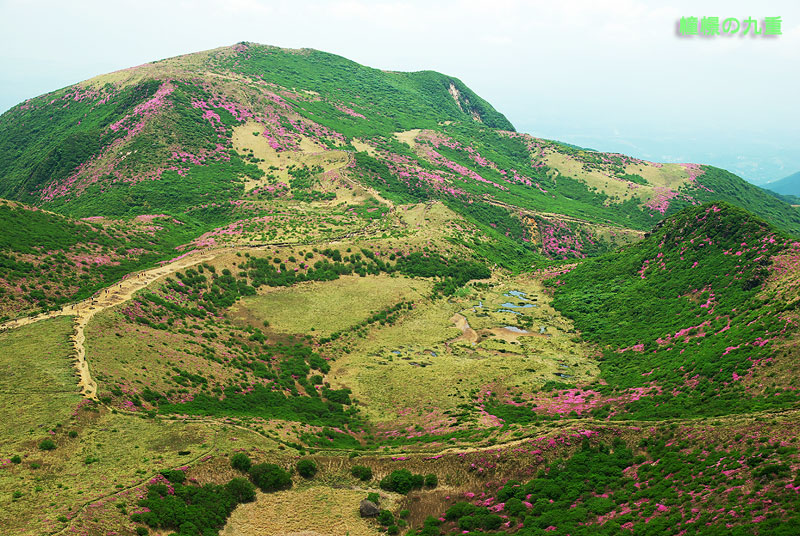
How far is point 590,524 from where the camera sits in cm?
3738

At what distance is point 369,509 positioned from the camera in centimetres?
4181

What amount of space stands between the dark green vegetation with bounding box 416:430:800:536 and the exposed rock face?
153 inches

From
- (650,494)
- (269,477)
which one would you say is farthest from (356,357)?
(650,494)

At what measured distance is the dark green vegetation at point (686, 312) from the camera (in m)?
52.6

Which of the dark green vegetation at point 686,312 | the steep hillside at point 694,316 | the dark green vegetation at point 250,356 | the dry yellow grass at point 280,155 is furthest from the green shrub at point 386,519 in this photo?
the dry yellow grass at point 280,155

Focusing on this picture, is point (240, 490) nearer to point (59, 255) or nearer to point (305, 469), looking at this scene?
point (305, 469)

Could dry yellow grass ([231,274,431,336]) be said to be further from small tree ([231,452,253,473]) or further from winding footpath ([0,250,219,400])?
small tree ([231,452,253,473])

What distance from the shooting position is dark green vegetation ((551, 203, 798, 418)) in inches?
2072

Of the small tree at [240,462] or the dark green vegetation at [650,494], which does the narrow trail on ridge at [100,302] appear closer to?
the small tree at [240,462]

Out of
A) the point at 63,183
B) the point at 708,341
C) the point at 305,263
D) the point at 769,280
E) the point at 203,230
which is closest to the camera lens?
the point at 708,341

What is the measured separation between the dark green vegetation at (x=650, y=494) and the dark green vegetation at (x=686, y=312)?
29.5 feet

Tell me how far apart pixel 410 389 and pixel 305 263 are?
123 ft

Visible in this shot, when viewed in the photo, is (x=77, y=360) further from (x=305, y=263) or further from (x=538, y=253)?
(x=538, y=253)

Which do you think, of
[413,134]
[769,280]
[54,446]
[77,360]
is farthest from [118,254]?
[413,134]
